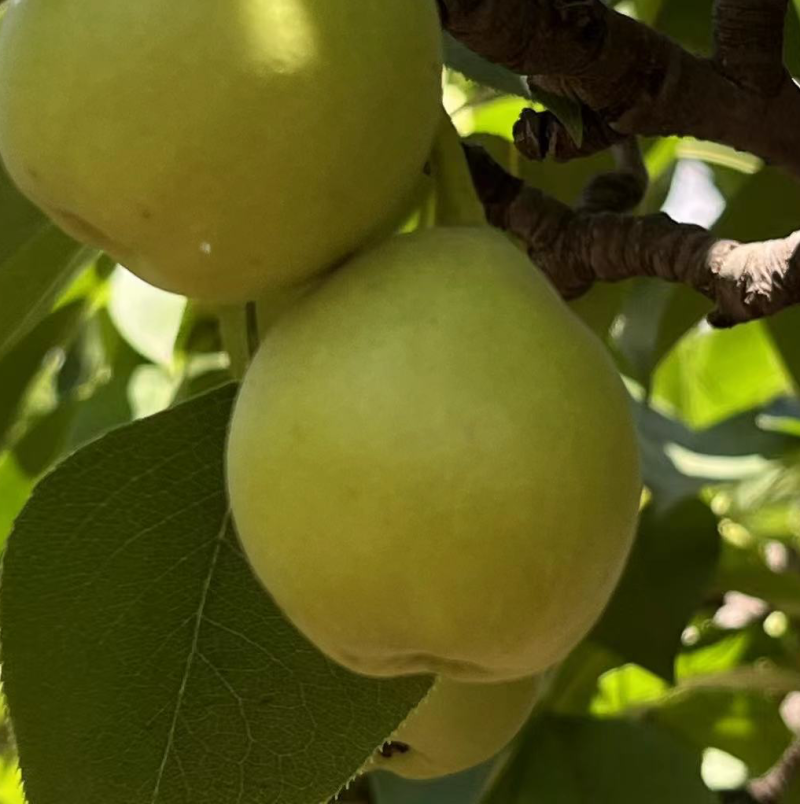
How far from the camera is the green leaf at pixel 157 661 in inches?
26.9

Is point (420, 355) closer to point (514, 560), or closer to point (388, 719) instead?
point (514, 560)

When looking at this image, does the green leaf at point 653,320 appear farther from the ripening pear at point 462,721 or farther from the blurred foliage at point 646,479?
the ripening pear at point 462,721

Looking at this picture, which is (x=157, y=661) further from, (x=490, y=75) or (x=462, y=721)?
(x=490, y=75)

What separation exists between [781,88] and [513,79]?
151 mm

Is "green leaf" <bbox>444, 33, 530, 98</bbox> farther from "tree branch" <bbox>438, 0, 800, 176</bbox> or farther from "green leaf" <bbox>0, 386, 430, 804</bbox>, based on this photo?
"green leaf" <bbox>0, 386, 430, 804</bbox>

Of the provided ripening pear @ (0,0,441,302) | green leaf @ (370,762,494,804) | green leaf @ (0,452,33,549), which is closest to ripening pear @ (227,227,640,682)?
ripening pear @ (0,0,441,302)

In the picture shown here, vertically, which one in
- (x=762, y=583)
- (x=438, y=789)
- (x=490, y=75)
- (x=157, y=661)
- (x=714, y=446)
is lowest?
(x=762, y=583)

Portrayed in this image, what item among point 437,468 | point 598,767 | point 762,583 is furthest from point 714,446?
point 437,468

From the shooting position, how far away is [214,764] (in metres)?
0.69

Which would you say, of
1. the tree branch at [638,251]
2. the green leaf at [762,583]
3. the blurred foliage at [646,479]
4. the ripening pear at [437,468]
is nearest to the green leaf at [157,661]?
the blurred foliage at [646,479]

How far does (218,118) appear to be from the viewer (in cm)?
51

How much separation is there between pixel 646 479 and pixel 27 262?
0.57 meters

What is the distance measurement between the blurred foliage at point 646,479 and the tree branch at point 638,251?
9cm

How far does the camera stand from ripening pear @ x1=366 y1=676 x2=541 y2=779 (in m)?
0.71
